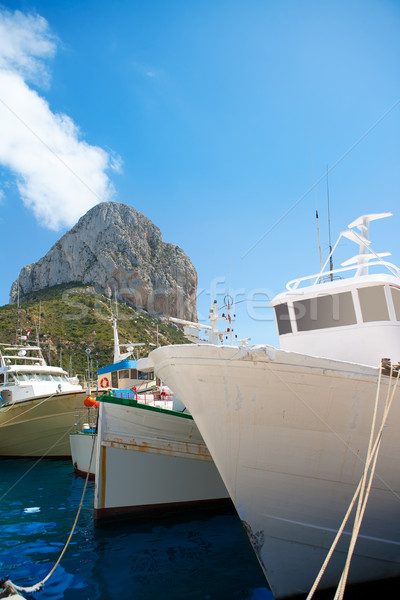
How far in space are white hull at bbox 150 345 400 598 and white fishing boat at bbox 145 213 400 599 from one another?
0.05 feet

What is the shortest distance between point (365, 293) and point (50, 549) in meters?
7.85

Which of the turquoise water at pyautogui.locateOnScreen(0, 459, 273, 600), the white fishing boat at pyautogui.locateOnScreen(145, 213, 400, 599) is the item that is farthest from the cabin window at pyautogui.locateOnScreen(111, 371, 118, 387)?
the white fishing boat at pyautogui.locateOnScreen(145, 213, 400, 599)

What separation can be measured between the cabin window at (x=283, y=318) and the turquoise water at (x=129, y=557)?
4286mm

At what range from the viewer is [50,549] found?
7.54 metres

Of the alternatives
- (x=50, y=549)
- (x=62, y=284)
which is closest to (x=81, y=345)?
(x=62, y=284)

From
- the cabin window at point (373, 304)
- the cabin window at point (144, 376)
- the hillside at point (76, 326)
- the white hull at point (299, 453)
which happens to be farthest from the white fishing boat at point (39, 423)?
the hillside at point (76, 326)

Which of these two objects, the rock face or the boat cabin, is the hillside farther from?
the boat cabin

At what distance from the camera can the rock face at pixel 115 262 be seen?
93.2 meters

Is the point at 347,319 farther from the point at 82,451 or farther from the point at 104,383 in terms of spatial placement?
the point at 104,383

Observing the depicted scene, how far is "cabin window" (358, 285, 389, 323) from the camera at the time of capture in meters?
6.93

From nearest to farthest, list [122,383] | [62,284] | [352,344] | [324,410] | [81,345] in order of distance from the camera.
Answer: [324,410] → [352,344] → [122,383] → [81,345] → [62,284]

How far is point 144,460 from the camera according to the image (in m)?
9.01

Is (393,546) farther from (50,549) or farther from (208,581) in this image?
(50,549)

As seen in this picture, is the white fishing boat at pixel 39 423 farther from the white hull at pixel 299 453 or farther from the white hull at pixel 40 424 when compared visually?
the white hull at pixel 299 453
